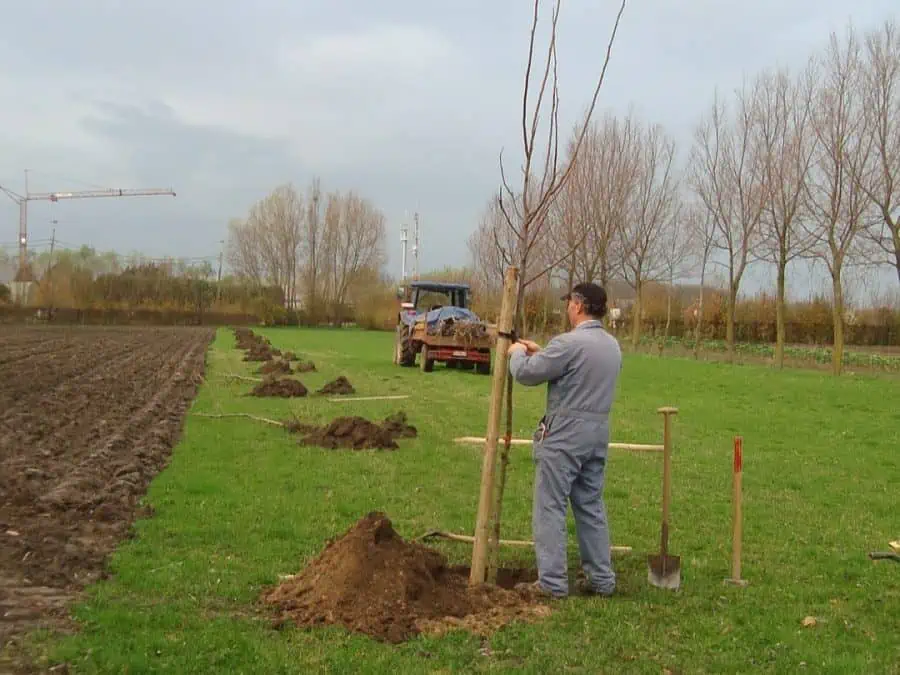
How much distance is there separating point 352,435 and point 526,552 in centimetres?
529

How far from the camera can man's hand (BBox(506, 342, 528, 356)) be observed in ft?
17.5

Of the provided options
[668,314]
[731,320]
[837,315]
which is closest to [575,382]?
[837,315]

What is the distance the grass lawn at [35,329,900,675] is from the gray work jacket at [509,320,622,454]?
1.01 metres

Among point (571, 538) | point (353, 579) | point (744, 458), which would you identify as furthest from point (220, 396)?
point (353, 579)

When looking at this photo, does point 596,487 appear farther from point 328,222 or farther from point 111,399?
point 328,222

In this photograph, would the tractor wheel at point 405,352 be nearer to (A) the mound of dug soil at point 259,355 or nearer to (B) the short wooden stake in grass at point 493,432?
(A) the mound of dug soil at point 259,355

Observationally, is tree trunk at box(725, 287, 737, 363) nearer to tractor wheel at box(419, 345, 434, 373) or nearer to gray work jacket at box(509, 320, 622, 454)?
tractor wheel at box(419, 345, 434, 373)

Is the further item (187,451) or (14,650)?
(187,451)

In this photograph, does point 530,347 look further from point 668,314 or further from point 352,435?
point 668,314

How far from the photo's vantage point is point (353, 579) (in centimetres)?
496

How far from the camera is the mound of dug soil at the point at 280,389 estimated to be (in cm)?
1738

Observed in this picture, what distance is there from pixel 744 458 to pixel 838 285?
16.7 meters

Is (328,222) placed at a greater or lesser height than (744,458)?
greater

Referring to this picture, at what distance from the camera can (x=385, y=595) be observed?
16.2 ft
